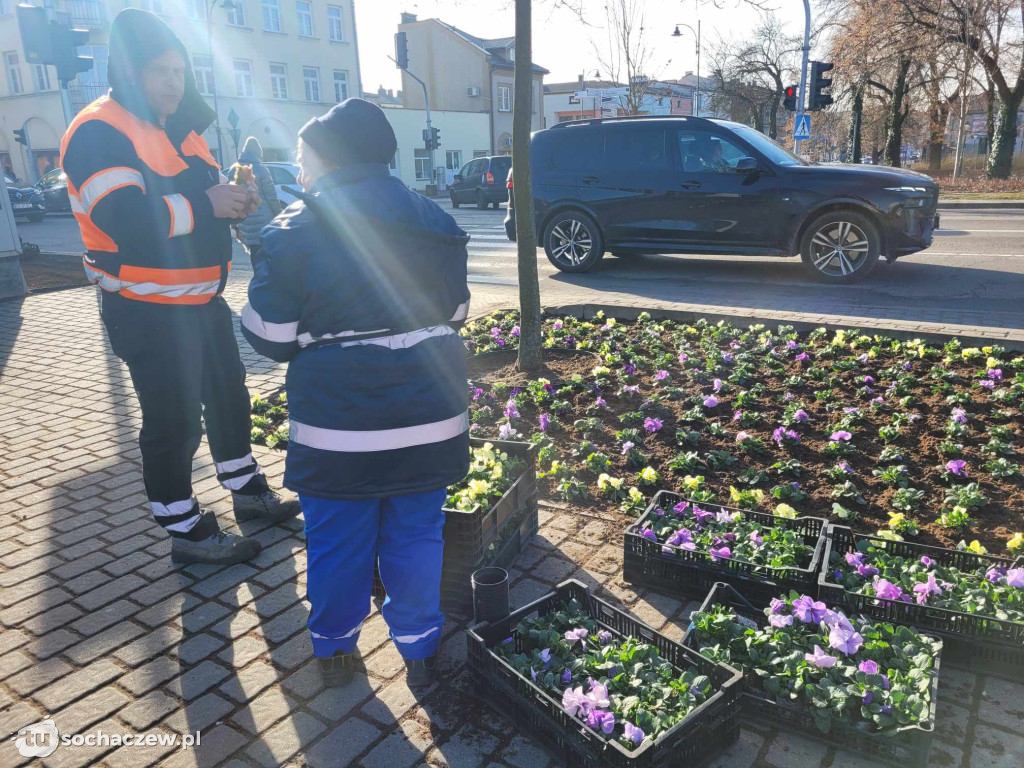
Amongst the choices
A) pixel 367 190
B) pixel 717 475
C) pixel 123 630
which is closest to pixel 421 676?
pixel 123 630

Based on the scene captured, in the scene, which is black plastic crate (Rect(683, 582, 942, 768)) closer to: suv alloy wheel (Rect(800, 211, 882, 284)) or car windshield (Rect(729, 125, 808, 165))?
suv alloy wheel (Rect(800, 211, 882, 284))

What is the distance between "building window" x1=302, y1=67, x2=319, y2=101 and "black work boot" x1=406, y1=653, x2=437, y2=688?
4379 centimetres

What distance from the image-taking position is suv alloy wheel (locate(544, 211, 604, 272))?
36.6ft

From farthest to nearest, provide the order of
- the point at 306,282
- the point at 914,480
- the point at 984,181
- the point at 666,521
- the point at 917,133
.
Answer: the point at 917,133 < the point at 984,181 < the point at 914,480 < the point at 666,521 < the point at 306,282

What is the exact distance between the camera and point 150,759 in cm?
245

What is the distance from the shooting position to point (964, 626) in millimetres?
2666

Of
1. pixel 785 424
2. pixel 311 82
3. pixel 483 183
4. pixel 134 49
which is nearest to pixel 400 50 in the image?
pixel 483 183

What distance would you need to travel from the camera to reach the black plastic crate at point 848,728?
2.21 m

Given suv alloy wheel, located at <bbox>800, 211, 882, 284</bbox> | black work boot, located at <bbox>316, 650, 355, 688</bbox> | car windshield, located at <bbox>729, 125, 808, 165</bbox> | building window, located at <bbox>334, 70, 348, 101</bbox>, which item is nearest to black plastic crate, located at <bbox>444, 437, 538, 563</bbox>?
black work boot, located at <bbox>316, 650, 355, 688</bbox>

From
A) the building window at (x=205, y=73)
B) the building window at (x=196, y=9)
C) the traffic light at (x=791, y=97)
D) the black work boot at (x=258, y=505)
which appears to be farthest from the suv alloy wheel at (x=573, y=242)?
the building window at (x=196, y=9)

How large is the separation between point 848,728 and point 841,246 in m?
8.30

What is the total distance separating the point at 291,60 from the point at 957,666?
145 ft

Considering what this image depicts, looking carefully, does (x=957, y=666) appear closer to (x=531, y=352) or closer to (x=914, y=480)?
(x=914, y=480)

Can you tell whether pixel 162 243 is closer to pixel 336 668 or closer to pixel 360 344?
pixel 360 344
